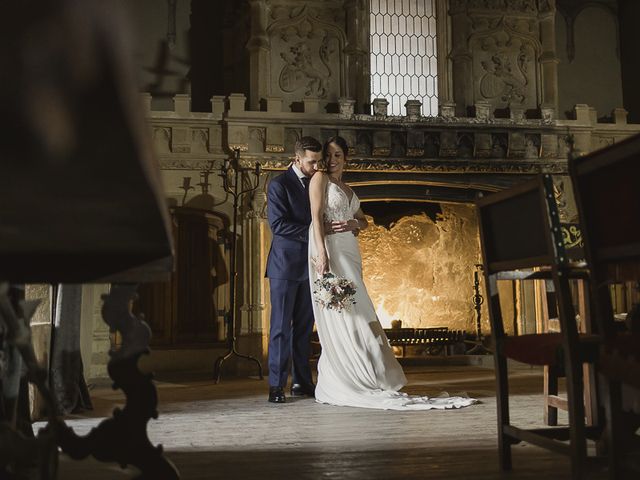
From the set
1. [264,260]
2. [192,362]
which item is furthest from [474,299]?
[192,362]

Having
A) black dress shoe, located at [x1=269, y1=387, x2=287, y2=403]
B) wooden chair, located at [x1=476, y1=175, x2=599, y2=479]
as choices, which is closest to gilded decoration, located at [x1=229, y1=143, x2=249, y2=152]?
black dress shoe, located at [x1=269, y1=387, x2=287, y2=403]

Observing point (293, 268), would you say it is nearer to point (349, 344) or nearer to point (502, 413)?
point (349, 344)

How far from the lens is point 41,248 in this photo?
46.6 inches

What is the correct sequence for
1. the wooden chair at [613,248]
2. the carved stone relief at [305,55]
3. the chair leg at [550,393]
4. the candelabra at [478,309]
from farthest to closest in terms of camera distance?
the candelabra at [478,309]
the carved stone relief at [305,55]
the chair leg at [550,393]
the wooden chair at [613,248]

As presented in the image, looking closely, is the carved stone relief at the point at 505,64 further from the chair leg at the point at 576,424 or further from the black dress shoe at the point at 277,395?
the chair leg at the point at 576,424

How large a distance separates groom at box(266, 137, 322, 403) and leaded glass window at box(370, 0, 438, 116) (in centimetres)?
→ 371

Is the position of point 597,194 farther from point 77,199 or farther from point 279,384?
point 279,384

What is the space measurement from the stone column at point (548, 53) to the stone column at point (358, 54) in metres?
2.18

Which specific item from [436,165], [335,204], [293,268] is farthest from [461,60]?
[293,268]

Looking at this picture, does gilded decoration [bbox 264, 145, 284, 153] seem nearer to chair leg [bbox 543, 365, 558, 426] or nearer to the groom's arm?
the groom's arm

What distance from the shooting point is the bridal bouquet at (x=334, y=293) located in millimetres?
4148

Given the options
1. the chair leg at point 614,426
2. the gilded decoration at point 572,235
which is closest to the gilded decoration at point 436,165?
the gilded decoration at point 572,235

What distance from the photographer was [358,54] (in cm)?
777

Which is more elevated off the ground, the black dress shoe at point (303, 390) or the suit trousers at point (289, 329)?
the suit trousers at point (289, 329)
